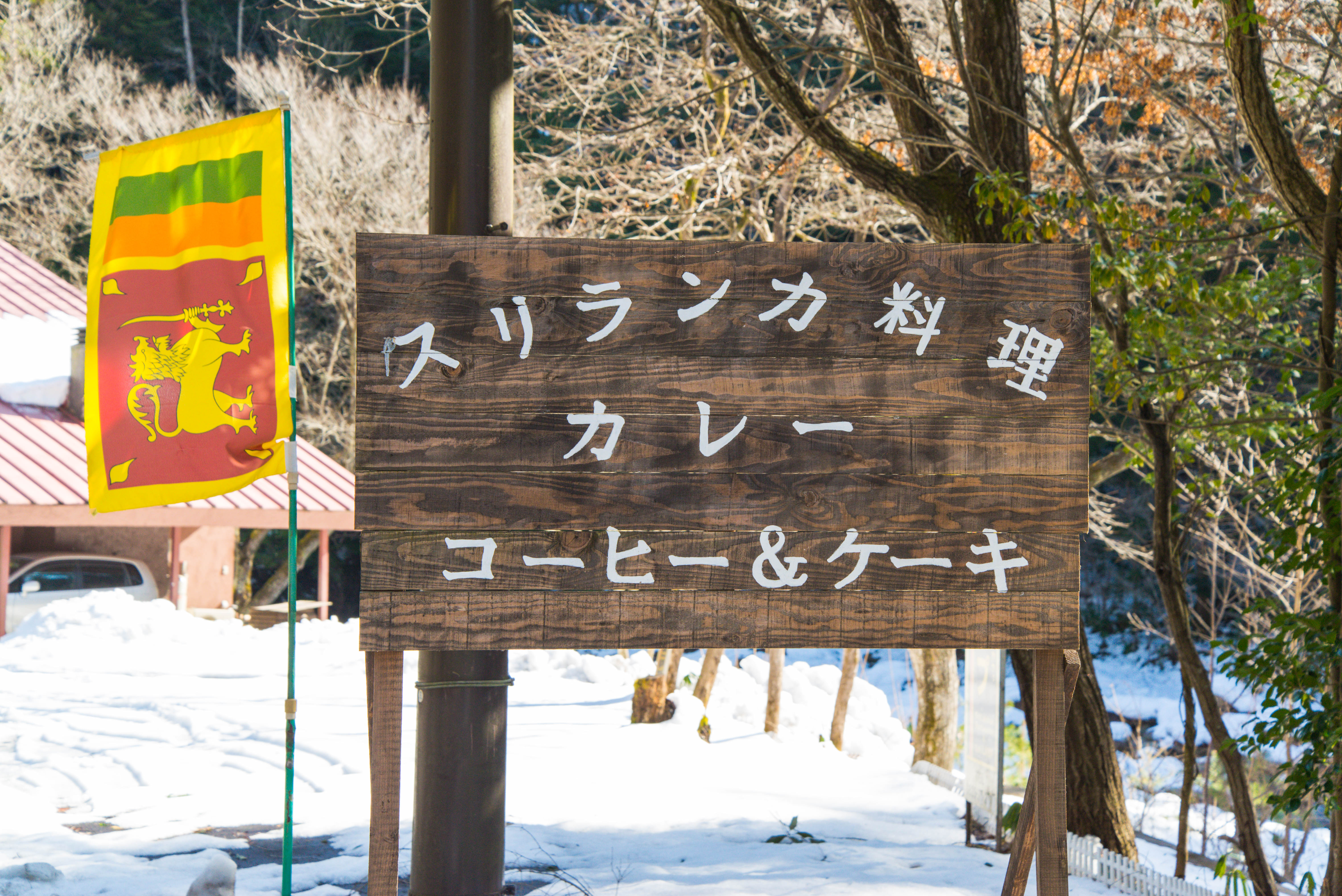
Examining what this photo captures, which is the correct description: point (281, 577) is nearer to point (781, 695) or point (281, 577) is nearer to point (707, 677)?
point (781, 695)

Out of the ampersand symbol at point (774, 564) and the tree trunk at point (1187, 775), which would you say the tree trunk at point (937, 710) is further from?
the ampersand symbol at point (774, 564)

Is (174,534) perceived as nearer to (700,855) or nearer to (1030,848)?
(700,855)

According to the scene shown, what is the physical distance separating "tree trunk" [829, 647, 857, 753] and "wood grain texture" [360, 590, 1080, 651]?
761 cm

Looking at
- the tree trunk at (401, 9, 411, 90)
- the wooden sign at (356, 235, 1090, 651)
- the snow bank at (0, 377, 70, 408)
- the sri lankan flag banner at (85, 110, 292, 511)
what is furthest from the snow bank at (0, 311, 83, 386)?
the wooden sign at (356, 235, 1090, 651)

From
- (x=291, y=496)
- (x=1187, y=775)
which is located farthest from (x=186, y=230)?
(x=1187, y=775)

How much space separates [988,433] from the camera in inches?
114

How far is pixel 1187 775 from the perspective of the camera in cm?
575

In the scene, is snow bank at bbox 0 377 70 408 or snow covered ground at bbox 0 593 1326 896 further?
snow bank at bbox 0 377 70 408

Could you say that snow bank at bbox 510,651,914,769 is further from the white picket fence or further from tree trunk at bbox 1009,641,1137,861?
the white picket fence

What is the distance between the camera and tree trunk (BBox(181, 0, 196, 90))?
24.5 meters

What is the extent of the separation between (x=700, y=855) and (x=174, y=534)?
44.9 feet

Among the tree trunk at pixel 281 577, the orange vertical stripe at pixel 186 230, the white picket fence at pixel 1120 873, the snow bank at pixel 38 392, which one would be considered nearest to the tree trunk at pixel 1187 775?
the white picket fence at pixel 1120 873

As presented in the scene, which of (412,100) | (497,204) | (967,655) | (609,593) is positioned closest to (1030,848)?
(609,593)

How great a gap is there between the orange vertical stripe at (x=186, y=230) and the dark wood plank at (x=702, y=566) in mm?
1911
